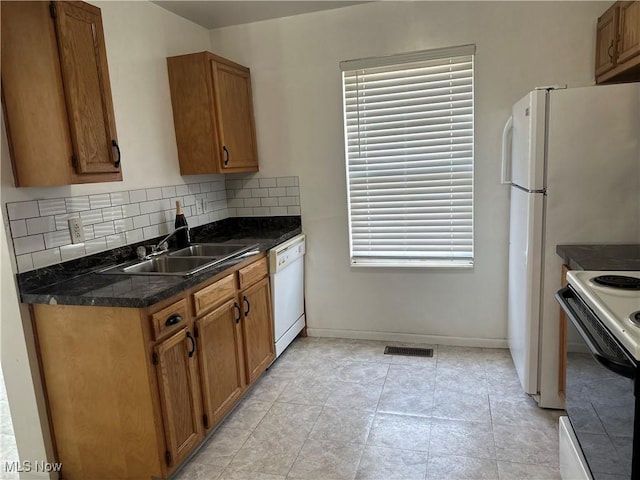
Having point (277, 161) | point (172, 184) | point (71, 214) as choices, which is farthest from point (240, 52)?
point (71, 214)

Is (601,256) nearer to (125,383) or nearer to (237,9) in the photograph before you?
(125,383)

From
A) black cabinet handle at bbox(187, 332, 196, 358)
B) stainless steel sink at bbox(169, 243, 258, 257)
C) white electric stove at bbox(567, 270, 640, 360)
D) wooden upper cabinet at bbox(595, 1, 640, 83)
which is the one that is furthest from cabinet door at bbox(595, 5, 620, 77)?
black cabinet handle at bbox(187, 332, 196, 358)

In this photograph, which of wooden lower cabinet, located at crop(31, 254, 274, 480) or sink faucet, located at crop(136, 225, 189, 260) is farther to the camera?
sink faucet, located at crop(136, 225, 189, 260)

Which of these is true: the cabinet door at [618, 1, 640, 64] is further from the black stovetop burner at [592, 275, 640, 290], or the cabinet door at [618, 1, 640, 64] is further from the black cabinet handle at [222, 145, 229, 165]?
the black cabinet handle at [222, 145, 229, 165]

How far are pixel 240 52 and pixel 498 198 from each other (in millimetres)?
2222

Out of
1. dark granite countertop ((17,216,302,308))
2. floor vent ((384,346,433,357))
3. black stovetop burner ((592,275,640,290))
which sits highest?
dark granite countertop ((17,216,302,308))

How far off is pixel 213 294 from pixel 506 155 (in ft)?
6.58

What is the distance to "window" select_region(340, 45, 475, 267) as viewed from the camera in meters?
3.04

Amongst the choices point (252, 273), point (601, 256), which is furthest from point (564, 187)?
point (252, 273)

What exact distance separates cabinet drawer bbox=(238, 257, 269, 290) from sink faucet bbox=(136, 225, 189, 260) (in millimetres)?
533

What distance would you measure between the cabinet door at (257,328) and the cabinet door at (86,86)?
1089 millimetres

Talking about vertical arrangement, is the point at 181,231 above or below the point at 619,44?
below

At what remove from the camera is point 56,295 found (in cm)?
185

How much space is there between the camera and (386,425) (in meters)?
2.38
